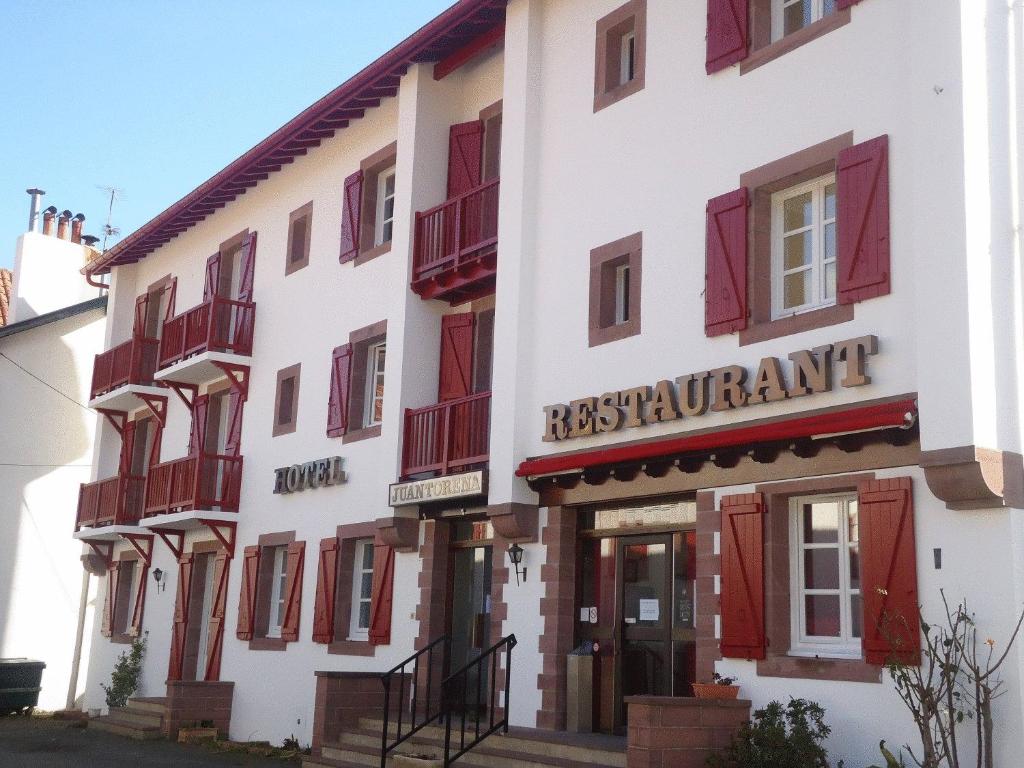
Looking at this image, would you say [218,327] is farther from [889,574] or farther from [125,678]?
[889,574]

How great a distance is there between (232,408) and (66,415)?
8.54m

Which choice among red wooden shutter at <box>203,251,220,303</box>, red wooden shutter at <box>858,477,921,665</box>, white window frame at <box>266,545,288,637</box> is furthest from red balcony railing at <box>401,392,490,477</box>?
red wooden shutter at <box>203,251,220,303</box>

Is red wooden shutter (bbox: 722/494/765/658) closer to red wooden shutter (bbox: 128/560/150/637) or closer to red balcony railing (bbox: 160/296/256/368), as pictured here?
red balcony railing (bbox: 160/296/256/368)

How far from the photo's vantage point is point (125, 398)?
25188 millimetres

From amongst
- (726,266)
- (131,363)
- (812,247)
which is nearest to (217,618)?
(131,363)

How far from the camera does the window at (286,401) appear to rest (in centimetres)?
2008

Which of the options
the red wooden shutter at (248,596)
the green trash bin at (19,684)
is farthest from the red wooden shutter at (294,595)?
the green trash bin at (19,684)

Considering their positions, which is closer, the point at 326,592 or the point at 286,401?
the point at 326,592

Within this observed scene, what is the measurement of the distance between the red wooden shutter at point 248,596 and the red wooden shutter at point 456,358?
4.89 metres

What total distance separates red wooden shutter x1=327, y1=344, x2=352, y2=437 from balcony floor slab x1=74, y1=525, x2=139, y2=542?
6768mm

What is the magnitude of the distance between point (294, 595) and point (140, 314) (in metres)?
9.27

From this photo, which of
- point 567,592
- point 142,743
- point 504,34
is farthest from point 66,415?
point 567,592

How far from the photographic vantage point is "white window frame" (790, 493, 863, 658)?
36.2ft

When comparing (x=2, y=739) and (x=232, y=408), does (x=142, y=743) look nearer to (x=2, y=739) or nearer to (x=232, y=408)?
(x=2, y=739)
